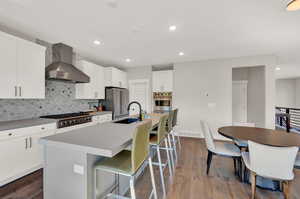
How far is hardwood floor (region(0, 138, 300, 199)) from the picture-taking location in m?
1.80

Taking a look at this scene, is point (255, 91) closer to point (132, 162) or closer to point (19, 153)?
point (132, 162)

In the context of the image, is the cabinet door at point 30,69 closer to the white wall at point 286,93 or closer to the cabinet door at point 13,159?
the cabinet door at point 13,159

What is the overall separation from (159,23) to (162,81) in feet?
9.14

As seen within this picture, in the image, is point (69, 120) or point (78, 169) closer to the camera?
point (78, 169)

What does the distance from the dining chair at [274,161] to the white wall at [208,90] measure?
2.85 meters

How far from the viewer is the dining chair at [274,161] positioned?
4.76 ft

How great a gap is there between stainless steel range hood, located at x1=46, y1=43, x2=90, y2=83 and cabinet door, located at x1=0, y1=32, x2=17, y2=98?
56cm

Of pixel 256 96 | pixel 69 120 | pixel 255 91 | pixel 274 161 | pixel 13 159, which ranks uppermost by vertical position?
pixel 255 91

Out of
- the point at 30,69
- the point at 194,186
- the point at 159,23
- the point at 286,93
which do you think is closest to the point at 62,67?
the point at 30,69

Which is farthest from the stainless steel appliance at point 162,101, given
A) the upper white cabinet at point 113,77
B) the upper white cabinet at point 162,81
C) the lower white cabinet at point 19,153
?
the lower white cabinet at point 19,153

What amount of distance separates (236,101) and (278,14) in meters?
3.67

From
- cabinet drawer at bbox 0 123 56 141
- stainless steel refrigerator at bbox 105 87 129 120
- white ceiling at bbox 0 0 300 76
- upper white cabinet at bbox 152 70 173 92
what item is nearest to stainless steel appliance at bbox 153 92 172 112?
upper white cabinet at bbox 152 70 173 92

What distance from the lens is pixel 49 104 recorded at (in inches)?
121

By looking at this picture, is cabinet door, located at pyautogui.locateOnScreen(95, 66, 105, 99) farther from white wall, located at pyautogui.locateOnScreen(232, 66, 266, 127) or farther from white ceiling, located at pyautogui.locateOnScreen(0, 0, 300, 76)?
white wall, located at pyautogui.locateOnScreen(232, 66, 266, 127)
